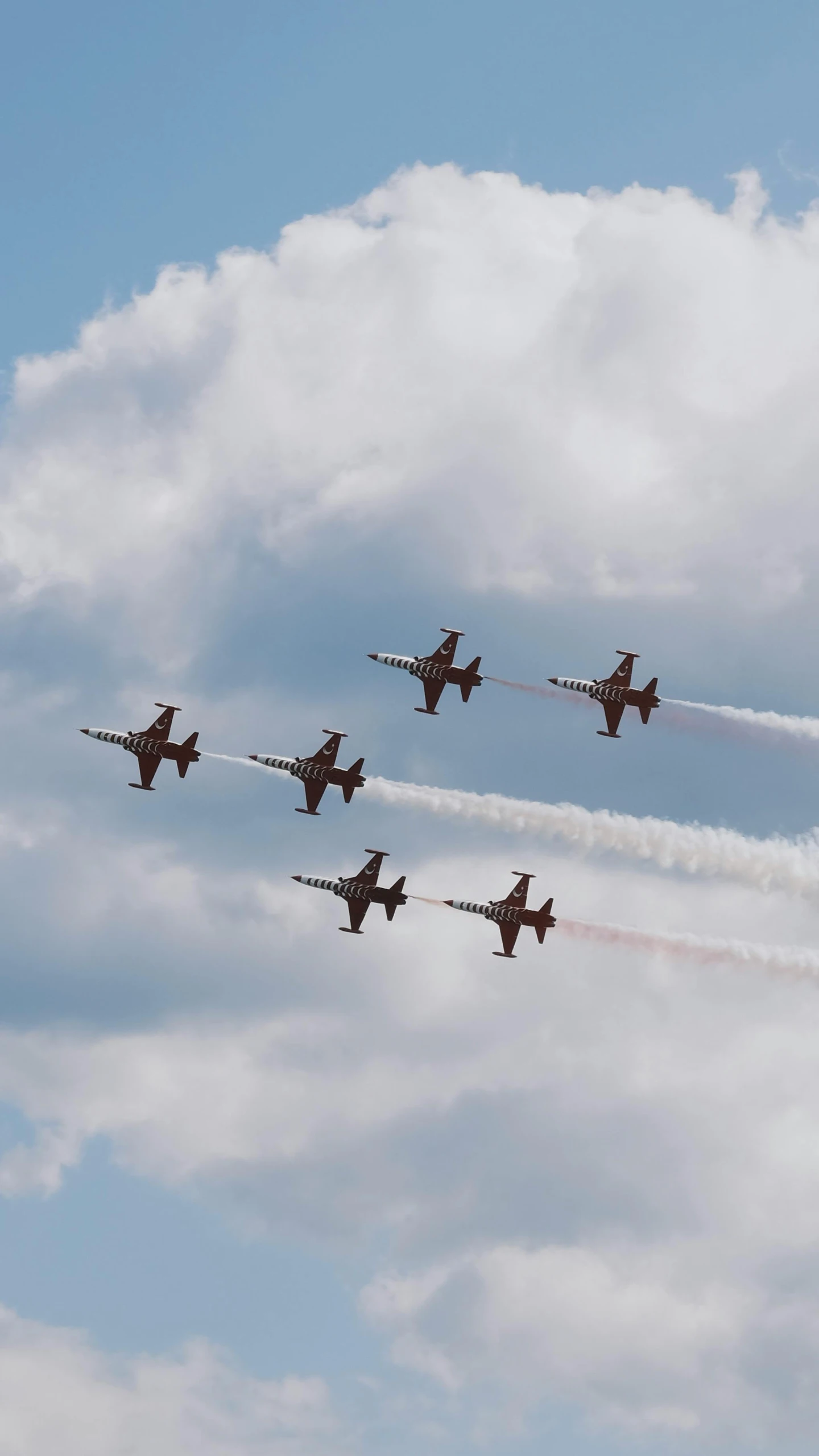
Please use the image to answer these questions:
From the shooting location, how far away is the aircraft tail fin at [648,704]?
175 metres

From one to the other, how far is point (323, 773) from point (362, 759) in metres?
4.49

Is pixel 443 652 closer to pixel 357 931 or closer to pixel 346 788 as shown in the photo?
pixel 346 788

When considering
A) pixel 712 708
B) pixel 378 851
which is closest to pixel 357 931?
pixel 378 851

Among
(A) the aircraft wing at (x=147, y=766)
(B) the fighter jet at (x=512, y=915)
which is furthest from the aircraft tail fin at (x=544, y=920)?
(A) the aircraft wing at (x=147, y=766)

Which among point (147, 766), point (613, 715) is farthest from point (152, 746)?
point (613, 715)

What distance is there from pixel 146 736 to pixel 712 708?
173 ft

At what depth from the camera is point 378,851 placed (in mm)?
180875

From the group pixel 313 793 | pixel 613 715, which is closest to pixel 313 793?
pixel 313 793

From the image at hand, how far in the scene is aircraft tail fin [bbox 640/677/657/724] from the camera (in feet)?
573

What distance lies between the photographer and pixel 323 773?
178m

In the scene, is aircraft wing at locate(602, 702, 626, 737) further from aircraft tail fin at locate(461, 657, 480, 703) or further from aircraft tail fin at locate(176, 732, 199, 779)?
aircraft tail fin at locate(176, 732, 199, 779)

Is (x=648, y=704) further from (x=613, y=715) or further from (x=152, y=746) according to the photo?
(x=152, y=746)

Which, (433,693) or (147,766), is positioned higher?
(433,693)

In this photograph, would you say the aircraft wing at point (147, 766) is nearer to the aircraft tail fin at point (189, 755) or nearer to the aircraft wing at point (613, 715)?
the aircraft tail fin at point (189, 755)
